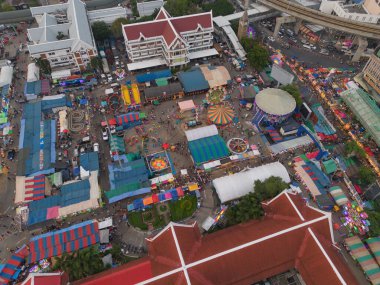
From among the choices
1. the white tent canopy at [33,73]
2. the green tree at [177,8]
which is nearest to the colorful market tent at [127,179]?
the white tent canopy at [33,73]

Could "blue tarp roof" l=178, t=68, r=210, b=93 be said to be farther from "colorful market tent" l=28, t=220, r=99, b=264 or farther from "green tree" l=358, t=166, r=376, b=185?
"colorful market tent" l=28, t=220, r=99, b=264

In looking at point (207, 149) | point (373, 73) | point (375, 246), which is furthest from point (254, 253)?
point (373, 73)

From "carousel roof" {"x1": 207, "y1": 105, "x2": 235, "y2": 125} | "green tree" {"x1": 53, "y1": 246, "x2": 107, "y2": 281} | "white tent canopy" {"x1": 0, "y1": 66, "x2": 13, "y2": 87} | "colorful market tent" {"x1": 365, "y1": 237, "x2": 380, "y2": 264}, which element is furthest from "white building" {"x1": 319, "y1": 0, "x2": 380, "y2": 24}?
"white tent canopy" {"x1": 0, "y1": 66, "x2": 13, "y2": 87}

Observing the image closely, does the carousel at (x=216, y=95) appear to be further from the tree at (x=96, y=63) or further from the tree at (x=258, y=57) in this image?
the tree at (x=96, y=63)

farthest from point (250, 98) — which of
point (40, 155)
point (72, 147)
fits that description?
point (40, 155)

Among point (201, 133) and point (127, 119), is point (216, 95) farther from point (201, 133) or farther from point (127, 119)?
point (127, 119)
